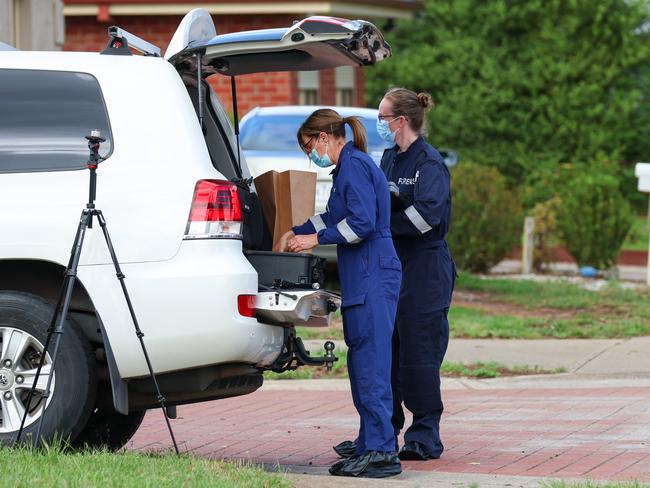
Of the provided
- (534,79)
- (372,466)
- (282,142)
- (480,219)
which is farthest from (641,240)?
(372,466)

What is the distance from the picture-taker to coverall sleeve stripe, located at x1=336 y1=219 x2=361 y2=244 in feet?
21.5

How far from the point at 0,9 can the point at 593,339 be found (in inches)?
250

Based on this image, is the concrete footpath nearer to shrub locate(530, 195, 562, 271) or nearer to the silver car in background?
the silver car in background

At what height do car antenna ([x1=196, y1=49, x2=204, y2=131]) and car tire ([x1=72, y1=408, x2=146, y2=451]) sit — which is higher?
car antenna ([x1=196, y1=49, x2=204, y2=131])

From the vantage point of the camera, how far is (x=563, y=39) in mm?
28109

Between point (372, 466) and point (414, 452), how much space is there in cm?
65

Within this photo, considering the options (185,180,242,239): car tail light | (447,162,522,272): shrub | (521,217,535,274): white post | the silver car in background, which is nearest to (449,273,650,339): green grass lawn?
(447,162,522,272): shrub

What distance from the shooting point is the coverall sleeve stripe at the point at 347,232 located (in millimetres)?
6559

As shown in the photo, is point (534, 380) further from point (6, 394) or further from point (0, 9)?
point (0, 9)

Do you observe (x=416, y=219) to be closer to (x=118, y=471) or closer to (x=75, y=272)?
(x=75, y=272)

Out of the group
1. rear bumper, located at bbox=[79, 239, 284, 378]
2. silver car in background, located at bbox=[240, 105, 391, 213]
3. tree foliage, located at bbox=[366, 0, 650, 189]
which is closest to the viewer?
rear bumper, located at bbox=[79, 239, 284, 378]

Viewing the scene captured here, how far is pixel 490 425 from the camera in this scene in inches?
332

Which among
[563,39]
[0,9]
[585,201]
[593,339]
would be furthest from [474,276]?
[563,39]

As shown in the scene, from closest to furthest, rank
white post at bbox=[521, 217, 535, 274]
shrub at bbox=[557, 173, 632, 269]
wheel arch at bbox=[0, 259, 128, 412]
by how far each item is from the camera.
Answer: wheel arch at bbox=[0, 259, 128, 412] < shrub at bbox=[557, 173, 632, 269] < white post at bbox=[521, 217, 535, 274]
